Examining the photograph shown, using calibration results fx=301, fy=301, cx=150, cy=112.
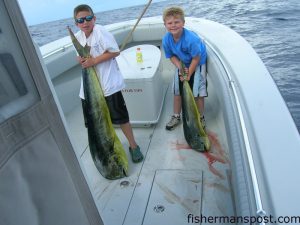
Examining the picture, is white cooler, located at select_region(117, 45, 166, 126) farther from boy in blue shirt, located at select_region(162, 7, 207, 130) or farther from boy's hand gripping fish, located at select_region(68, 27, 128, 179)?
boy's hand gripping fish, located at select_region(68, 27, 128, 179)

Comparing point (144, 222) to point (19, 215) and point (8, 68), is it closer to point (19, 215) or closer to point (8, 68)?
point (19, 215)

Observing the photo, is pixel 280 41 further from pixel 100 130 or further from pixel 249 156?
pixel 249 156

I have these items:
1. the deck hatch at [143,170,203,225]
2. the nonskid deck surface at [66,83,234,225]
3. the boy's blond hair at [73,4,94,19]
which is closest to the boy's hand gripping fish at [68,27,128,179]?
the nonskid deck surface at [66,83,234,225]

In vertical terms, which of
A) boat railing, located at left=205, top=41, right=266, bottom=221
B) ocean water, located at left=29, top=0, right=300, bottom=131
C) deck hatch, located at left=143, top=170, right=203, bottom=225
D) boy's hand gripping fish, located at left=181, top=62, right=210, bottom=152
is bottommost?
ocean water, located at left=29, top=0, right=300, bottom=131

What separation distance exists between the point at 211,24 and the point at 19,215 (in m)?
4.27

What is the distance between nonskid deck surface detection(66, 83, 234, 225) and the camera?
7.18ft

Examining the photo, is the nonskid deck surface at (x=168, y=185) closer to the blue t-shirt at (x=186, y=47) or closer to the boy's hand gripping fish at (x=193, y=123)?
the boy's hand gripping fish at (x=193, y=123)

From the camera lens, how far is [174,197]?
233cm

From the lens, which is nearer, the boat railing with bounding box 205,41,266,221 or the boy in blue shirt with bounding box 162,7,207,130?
the boat railing with bounding box 205,41,266,221

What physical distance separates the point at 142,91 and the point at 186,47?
0.63 meters

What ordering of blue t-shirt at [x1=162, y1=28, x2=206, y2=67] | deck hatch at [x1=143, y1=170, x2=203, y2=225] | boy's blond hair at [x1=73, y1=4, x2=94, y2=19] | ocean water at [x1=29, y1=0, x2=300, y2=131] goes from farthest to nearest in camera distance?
1. ocean water at [x1=29, y1=0, x2=300, y2=131]
2. blue t-shirt at [x1=162, y1=28, x2=206, y2=67]
3. boy's blond hair at [x1=73, y1=4, x2=94, y2=19]
4. deck hatch at [x1=143, y1=170, x2=203, y2=225]

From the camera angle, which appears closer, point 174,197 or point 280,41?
point 174,197

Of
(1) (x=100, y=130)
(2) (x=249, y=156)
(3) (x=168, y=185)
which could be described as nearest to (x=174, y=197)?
(3) (x=168, y=185)

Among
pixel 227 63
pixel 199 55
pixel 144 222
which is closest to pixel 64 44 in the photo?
pixel 199 55
